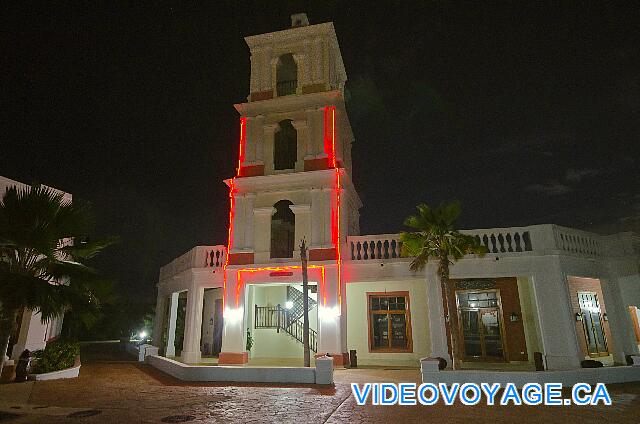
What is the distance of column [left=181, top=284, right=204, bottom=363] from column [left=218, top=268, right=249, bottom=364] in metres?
1.67

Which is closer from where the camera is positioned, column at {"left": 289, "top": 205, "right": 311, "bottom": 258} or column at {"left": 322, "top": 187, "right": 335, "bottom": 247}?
column at {"left": 322, "top": 187, "right": 335, "bottom": 247}

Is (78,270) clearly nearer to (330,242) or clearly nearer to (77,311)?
(77,311)

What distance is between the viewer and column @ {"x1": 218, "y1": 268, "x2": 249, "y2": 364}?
17.0 m

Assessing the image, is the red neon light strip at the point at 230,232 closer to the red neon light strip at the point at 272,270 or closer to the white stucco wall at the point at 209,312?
the red neon light strip at the point at 272,270

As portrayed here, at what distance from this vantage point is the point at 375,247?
1766 centimetres

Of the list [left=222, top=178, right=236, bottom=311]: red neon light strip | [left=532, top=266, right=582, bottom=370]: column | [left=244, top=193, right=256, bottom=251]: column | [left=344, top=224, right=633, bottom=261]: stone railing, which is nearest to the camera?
[left=532, top=266, right=582, bottom=370]: column

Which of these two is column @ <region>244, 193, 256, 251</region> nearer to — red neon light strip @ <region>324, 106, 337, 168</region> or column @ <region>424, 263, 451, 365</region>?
red neon light strip @ <region>324, 106, 337, 168</region>

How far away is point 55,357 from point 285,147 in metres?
14.0

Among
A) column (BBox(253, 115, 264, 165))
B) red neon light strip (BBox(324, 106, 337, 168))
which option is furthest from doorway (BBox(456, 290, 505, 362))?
column (BBox(253, 115, 264, 165))

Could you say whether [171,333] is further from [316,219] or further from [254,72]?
[254,72]

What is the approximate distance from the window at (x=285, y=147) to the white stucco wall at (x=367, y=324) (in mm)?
7456

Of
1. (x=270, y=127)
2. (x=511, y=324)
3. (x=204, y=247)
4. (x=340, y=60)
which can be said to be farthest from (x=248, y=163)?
(x=511, y=324)

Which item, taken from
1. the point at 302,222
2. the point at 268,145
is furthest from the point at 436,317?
the point at 268,145

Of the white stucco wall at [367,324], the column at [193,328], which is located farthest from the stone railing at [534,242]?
the column at [193,328]
